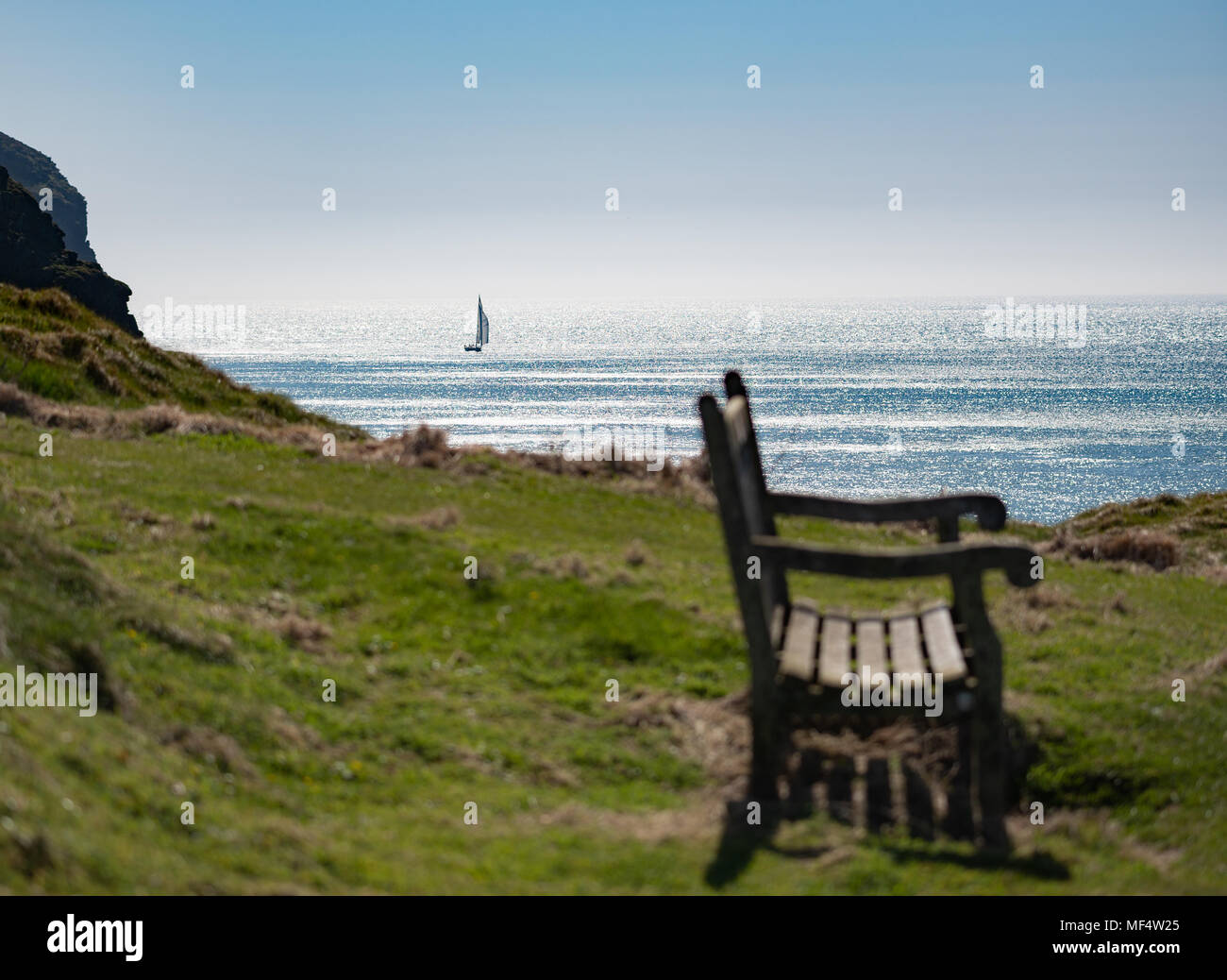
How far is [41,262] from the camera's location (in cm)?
7569

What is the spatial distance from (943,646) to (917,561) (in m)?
0.95

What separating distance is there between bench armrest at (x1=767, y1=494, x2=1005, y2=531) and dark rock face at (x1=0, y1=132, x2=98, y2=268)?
636ft

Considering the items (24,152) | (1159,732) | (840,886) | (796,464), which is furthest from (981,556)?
(24,152)

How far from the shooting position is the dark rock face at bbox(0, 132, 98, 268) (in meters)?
178

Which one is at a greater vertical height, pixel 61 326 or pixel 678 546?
pixel 61 326

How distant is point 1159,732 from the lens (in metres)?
7.85

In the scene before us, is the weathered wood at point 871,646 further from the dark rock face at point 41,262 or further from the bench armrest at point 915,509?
the dark rock face at point 41,262

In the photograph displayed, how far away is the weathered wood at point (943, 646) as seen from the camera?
646 centimetres

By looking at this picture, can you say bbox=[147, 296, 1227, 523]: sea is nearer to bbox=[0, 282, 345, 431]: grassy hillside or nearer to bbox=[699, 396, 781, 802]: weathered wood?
bbox=[0, 282, 345, 431]: grassy hillside

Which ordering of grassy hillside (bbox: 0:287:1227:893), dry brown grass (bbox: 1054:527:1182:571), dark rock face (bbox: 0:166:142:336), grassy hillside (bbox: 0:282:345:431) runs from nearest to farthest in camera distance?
grassy hillside (bbox: 0:287:1227:893)
dry brown grass (bbox: 1054:527:1182:571)
grassy hillside (bbox: 0:282:345:431)
dark rock face (bbox: 0:166:142:336)

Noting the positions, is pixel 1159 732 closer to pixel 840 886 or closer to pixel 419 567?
pixel 840 886

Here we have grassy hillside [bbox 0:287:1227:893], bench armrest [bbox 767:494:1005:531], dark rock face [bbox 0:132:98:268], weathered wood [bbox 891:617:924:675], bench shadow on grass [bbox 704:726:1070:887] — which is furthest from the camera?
dark rock face [bbox 0:132:98:268]

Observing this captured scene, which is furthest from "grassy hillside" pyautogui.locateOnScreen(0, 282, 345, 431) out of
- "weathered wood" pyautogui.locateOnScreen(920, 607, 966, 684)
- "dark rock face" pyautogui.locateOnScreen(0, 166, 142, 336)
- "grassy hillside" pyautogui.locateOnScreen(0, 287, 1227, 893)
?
"dark rock face" pyautogui.locateOnScreen(0, 166, 142, 336)
